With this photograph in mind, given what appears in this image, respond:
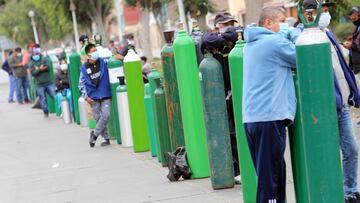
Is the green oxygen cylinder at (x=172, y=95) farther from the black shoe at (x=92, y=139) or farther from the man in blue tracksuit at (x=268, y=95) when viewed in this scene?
the black shoe at (x=92, y=139)

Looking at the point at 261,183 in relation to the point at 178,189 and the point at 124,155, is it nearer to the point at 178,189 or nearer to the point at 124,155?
the point at 178,189

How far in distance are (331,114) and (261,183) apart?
1.23m

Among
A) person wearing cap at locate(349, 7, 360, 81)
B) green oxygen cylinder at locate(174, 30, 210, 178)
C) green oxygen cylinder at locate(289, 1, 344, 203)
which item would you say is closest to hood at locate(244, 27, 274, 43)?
green oxygen cylinder at locate(289, 1, 344, 203)

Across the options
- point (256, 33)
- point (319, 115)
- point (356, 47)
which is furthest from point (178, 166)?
point (319, 115)

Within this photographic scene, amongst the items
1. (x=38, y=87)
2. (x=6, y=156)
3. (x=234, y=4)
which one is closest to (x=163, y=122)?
(x=6, y=156)

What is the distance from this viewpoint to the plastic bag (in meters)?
10.1

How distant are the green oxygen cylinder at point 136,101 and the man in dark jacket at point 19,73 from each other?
50.1 ft

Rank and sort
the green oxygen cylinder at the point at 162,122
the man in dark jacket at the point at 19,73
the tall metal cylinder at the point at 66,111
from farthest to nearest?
the man in dark jacket at the point at 19,73, the tall metal cylinder at the point at 66,111, the green oxygen cylinder at the point at 162,122

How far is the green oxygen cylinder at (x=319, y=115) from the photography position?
5.88 meters

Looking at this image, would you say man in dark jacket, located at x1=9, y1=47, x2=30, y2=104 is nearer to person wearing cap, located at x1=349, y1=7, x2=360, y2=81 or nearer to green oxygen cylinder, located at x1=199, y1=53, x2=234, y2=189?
person wearing cap, located at x1=349, y1=7, x2=360, y2=81

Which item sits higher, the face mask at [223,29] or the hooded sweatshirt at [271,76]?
the face mask at [223,29]

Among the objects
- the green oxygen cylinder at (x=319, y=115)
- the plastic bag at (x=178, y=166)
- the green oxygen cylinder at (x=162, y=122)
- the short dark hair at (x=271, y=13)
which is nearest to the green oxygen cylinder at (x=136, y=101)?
the green oxygen cylinder at (x=162, y=122)

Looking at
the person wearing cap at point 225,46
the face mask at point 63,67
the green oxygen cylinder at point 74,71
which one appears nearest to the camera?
the person wearing cap at point 225,46

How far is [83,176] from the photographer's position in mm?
11766
